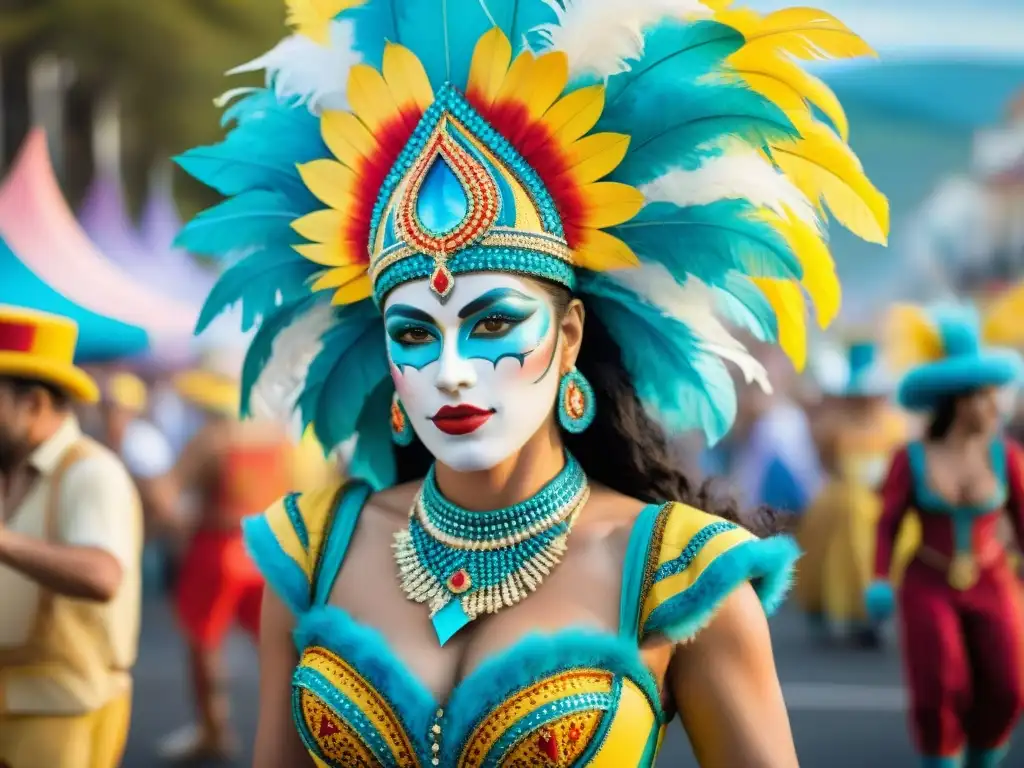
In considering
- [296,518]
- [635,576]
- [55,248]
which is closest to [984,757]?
[635,576]

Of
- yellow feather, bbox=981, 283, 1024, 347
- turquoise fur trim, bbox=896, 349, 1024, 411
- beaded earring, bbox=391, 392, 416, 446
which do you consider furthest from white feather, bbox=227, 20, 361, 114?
yellow feather, bbox=981, 283, 1024, 347

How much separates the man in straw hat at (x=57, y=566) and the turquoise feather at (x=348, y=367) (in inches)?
39.7

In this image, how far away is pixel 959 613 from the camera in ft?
18.4

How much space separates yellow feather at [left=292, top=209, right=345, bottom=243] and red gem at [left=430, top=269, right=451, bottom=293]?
32 cm

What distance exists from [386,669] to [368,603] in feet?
0.59

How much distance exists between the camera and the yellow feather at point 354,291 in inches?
114

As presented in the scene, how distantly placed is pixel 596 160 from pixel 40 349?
202cm

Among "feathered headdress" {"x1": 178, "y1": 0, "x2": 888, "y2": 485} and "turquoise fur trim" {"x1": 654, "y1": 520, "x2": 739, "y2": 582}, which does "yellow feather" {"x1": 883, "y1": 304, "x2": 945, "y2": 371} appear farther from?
"turquoise fur trim" {"x1": 654, "y1": 520, "x2": 739, "y2": 582}

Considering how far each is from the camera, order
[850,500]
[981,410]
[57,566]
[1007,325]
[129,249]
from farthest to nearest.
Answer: [129,249], [850,500], [1007,325], [981,410], [57,566]

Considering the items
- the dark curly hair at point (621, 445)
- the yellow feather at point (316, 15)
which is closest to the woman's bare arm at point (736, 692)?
the dark curly hair at point (621, 445)

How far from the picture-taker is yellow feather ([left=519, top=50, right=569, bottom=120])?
262 cm

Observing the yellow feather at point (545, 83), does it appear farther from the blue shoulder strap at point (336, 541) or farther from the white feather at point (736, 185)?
the blue shoulder strap at point (336, 541)

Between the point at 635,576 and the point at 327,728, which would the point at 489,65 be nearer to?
the point at 635,576

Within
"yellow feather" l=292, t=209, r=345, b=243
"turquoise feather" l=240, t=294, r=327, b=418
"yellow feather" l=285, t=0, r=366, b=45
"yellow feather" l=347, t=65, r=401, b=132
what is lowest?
"turquoise feather" l=240, t=294, r=327, b=418
